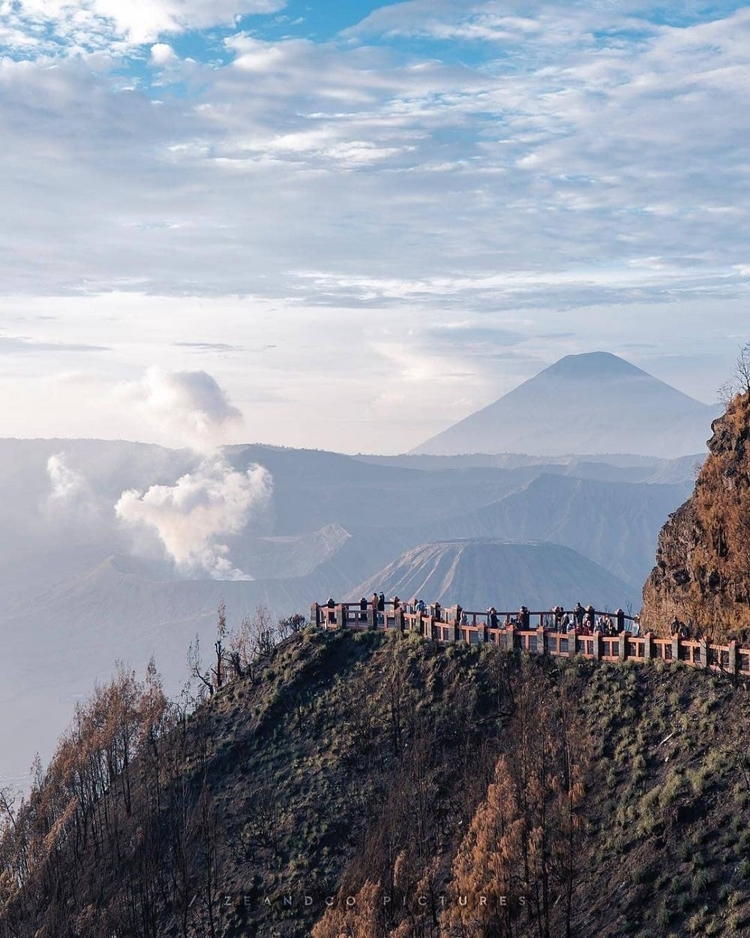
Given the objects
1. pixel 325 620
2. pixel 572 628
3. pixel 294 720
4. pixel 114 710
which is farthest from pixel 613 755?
pixel 114 710

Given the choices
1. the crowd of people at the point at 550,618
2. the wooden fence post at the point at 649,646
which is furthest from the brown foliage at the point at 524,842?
the crowd of people at the point at 550,618

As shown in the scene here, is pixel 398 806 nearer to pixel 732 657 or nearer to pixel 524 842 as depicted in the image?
pixel 524 842

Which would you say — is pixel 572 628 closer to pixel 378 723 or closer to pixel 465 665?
pixel 465 665

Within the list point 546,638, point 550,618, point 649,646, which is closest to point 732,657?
point 649,646

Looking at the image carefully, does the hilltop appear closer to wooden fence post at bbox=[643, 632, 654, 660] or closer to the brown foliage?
the brown foliage

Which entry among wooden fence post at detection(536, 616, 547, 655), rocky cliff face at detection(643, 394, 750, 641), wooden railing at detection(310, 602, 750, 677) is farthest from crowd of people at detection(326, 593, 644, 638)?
rocky cliff face at detection(643, 394, 750, 641)

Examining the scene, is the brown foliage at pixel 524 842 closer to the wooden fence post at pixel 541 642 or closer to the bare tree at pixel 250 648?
the wooden fence post at pixel 541 642
